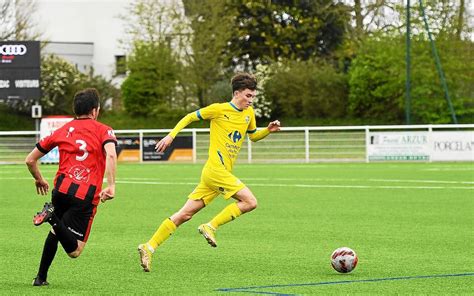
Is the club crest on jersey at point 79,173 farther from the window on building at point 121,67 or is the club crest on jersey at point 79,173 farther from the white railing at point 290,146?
the window on building at point 121,67

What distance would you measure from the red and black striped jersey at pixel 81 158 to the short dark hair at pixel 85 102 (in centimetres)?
14

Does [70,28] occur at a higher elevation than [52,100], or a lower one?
higher

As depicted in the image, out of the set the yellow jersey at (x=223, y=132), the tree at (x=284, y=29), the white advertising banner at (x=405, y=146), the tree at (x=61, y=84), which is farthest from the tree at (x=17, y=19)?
the yellow jersey at (x=223, y=132)

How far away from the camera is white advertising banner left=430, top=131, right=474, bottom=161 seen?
35.8 metres

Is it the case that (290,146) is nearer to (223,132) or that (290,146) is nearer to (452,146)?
(452,146)

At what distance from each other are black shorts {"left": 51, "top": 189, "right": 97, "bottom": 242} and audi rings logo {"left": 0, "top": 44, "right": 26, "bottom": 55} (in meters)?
28.3

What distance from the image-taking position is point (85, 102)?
29.5 feet

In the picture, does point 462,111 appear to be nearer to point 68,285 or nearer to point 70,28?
point 70,28

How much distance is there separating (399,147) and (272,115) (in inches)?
690

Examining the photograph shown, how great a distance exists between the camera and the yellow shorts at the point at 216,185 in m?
10.6

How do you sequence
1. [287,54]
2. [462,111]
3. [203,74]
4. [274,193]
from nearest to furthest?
[274,193] < [462,111] < [203,74] < [287,54]

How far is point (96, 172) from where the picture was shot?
8930mm

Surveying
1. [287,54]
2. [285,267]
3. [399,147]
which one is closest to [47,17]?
[287,54]

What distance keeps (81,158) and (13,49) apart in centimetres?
2845
